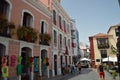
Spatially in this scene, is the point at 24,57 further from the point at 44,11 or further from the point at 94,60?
the point at 94,60

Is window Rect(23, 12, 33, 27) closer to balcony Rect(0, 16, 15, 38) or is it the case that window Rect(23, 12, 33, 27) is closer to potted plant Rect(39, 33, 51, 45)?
potted plant Rect(39, 33, 51, 45)

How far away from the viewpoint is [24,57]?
Answer: 15250mm

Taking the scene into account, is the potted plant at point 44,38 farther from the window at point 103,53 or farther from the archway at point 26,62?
the window at point 103,53

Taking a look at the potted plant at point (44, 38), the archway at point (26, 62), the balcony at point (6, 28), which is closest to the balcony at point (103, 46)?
the potted plant at point (44, 38)

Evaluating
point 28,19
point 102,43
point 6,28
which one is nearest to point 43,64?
point 28,19

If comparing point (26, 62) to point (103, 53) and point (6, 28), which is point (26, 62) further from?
point (103, 53)

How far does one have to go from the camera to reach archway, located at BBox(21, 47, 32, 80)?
14742mm

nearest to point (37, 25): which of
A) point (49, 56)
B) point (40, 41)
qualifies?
point (40, 41)

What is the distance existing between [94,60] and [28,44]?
3304 centimetres

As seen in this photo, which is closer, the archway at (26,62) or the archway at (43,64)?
the archway at (26,62)

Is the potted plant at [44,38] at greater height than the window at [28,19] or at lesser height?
lesser

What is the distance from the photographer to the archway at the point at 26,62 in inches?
580

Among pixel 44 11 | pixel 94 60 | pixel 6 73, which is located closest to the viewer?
pixel 6 73

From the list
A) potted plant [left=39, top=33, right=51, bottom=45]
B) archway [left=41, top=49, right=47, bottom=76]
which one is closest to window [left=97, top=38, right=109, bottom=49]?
archway [left=41, top=49, right=47, bottom=76]
